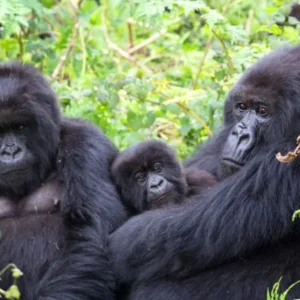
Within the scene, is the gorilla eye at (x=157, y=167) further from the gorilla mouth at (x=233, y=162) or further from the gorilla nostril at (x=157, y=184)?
the gorilla mouth at (x=233, y=162)

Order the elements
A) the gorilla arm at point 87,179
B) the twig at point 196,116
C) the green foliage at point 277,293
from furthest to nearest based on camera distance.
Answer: the twig at point 196,116 → the gorilla arm at point 87,179 → the green foliage at point 277,293

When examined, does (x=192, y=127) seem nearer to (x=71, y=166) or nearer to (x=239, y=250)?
(x=71, y=166)

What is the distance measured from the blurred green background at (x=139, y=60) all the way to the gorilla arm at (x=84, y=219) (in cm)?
113

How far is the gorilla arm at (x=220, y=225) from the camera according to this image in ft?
15.2

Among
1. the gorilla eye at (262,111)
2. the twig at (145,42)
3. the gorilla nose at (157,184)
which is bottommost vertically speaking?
the twig at (145,42)

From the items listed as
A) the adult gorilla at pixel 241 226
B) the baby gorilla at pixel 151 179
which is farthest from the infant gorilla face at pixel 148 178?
the adult gorilla at pixel 241 226

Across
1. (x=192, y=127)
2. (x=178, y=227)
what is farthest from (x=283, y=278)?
(x=192, y=127)

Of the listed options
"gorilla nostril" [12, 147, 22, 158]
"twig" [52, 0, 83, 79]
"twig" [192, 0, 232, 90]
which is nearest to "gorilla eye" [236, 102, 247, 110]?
"gorilla nostril" [12, 147, 22, 158]

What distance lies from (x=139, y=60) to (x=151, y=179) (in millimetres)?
3973

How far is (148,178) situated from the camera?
5449 millimetres

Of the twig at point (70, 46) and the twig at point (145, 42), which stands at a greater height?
the twig at point (70, 46)

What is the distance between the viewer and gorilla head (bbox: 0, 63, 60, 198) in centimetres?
515

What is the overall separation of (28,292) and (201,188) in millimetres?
1127

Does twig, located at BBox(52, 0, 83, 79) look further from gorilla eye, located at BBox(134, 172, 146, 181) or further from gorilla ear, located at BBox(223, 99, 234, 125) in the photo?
gorilla ear, located at BBox(223, 99, 234, 125)
